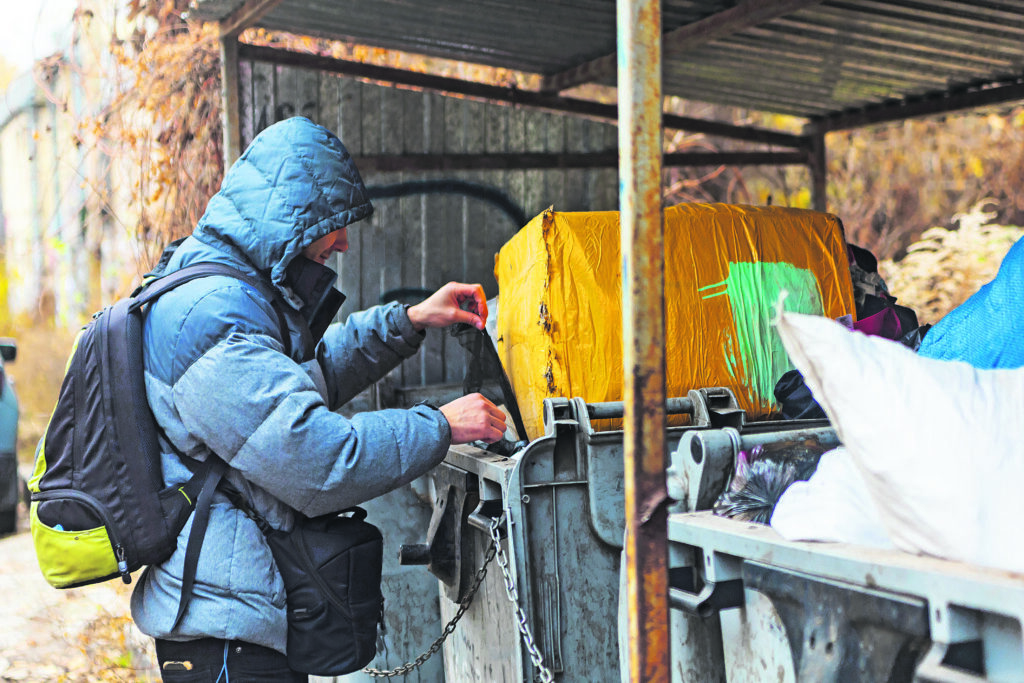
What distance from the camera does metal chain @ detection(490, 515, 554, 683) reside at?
2.27 meters

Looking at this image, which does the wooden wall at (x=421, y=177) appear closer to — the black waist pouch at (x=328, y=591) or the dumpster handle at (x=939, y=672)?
the black waist pouch at (x=328, y=591)

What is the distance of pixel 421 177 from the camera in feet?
15.1

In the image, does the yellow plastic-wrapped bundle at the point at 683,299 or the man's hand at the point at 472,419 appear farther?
the yellow plastic-wrapped bundle at the point at 683,299

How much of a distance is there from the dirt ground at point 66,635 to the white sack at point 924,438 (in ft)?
13.7

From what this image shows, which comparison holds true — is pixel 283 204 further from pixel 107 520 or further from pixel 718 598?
pixel 718 598

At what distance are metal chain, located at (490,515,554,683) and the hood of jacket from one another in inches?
30.9

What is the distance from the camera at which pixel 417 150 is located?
4.65 meters

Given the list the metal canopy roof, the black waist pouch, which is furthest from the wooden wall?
the black waist pouch

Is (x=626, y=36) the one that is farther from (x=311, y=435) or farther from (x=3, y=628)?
(x=3, y=628)

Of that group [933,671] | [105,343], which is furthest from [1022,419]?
[105,343]

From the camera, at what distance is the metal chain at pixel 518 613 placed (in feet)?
7.44

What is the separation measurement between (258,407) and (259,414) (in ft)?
0.05

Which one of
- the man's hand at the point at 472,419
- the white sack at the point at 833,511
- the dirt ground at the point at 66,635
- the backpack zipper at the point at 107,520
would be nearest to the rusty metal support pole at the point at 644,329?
the white sack at the point at 833,511

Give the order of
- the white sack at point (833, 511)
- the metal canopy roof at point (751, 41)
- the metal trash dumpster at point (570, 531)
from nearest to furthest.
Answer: the white sack at point (833, 511) < the metal trash dumpster at point (570, 531) < the metal canopy roof at point (751, 41)
